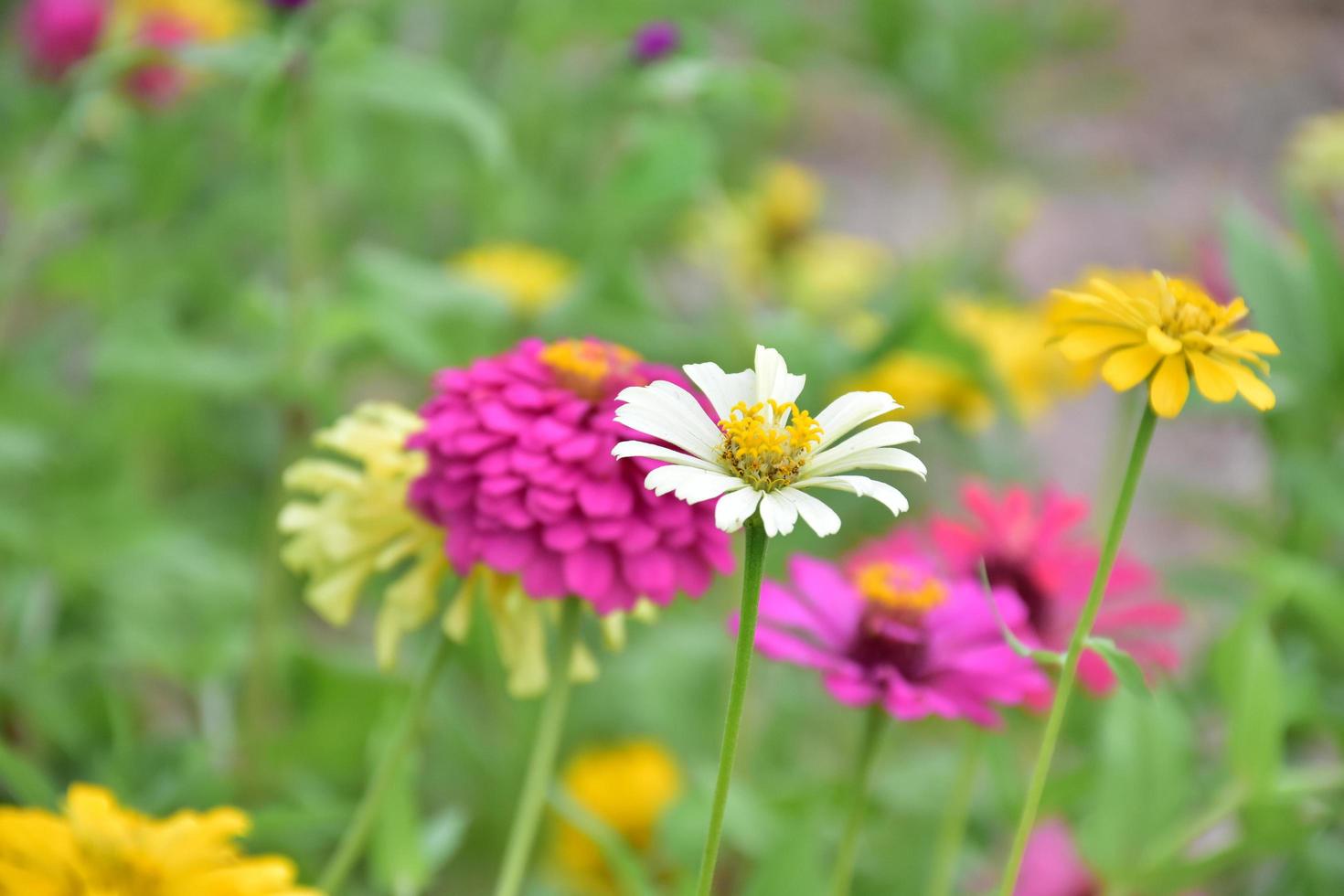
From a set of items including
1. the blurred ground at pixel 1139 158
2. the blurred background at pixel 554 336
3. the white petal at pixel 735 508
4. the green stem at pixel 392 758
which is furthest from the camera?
the blurred ground at pixel 1139 158

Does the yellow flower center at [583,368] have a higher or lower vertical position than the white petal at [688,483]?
higher

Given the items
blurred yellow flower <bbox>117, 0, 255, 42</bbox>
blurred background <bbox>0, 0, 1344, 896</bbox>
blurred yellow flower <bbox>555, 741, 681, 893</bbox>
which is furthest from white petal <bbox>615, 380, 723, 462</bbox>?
blurred yellow flower <bbox>117, 0, 255, 42</bbox>

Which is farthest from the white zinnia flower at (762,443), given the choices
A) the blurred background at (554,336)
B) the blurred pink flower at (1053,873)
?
the blurred pink flower at (1053,873)

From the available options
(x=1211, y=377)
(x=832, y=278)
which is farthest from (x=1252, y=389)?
(x=832, y=278)

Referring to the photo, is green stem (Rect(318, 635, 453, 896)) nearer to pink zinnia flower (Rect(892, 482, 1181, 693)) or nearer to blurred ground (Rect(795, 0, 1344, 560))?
pink zinnia flower (Rect(892, 482, 1181, 693))

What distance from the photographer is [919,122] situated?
0.93 m

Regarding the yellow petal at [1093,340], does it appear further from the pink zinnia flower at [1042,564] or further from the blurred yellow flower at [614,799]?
the blurred yellow flower at [614,799]

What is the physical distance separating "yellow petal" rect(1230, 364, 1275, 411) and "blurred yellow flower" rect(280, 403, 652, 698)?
0.13 m

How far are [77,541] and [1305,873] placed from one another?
0.44m

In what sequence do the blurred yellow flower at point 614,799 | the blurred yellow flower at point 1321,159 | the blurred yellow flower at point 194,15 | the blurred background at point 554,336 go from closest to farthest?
the blurred background at point 554,336 < the blurred yellow flower at point 614,799 < the blurred yellow flower at point 1321,159 < the blurred yellow flower at point 194,15

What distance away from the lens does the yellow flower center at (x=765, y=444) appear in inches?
9.1

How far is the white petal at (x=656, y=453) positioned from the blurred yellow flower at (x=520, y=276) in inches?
13.6

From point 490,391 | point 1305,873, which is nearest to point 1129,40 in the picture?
point 1305,873

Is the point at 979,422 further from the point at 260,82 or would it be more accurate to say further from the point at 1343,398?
the point at 260,82
